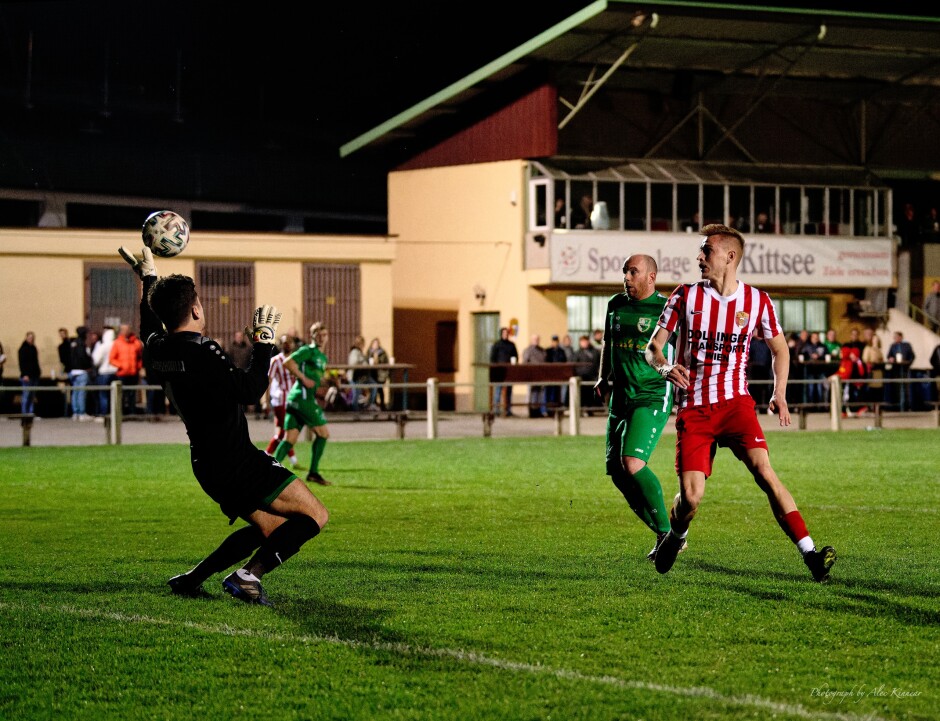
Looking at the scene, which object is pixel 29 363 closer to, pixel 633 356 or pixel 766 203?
pixel 766 203

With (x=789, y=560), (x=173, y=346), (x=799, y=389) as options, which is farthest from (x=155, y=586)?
(x=799, y=389)

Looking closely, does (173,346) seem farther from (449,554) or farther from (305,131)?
(305,131)

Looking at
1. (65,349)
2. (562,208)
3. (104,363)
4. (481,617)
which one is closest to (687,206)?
(562,208)

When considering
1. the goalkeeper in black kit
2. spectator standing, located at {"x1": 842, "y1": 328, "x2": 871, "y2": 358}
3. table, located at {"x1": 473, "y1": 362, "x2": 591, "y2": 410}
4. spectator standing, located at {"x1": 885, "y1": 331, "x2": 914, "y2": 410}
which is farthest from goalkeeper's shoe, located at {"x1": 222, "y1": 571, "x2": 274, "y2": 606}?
spectator standing, located at {"x1": 885, "y1": 331, "x2": 914, "y2": 410}

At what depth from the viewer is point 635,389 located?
378 inches

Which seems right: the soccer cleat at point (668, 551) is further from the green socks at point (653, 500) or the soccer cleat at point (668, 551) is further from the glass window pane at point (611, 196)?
the glass window pane at point (611, 196)

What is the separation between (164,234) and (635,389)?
3.38 metres

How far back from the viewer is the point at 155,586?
814cm

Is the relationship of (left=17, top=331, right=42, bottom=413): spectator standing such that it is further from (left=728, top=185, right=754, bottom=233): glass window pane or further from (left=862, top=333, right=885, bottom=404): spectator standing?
(left=728, top=185, right=754, bottom=233): glass window pane

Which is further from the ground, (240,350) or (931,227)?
(931,227)

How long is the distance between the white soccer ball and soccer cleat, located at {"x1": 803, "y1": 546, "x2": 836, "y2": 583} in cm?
420

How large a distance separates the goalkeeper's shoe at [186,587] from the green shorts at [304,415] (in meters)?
8.19

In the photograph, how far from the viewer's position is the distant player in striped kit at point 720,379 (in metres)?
8.06

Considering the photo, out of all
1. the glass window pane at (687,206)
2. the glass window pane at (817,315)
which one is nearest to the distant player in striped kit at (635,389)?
the glass window pane at (687,206)
